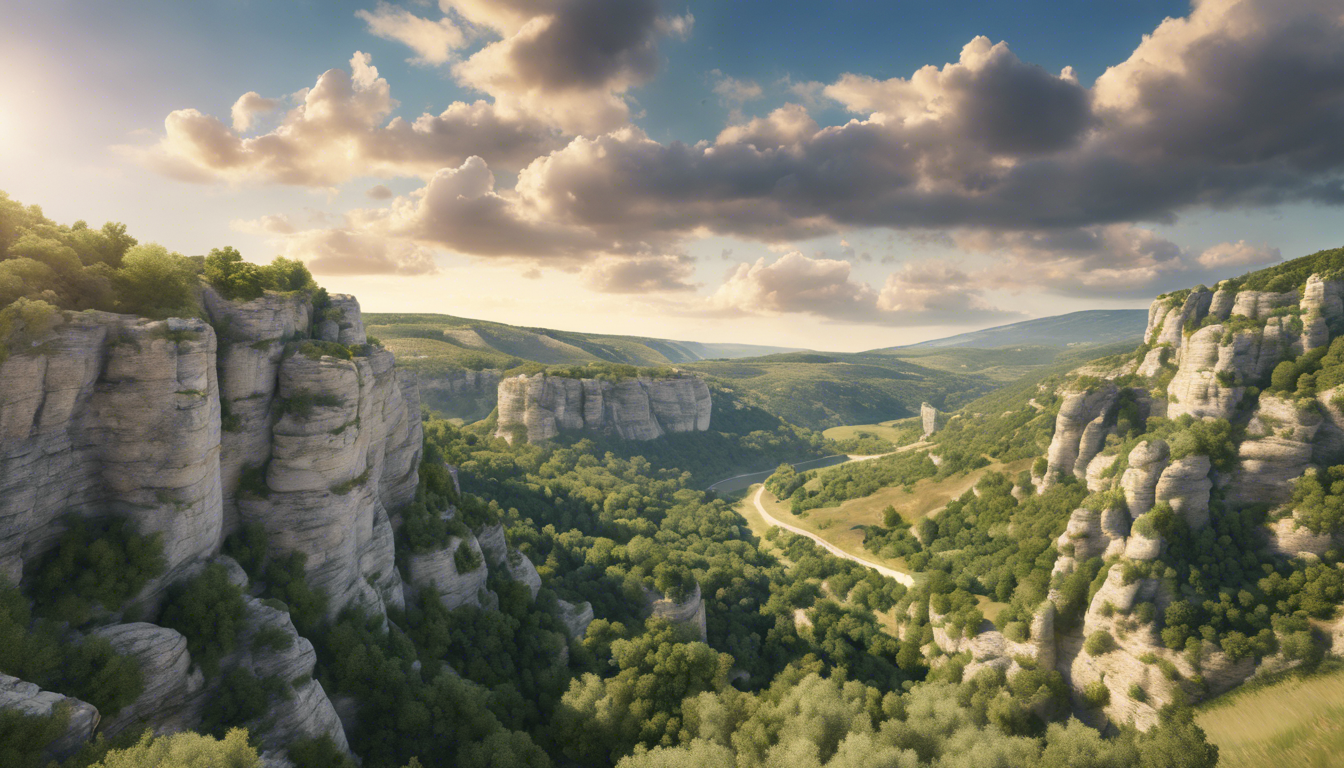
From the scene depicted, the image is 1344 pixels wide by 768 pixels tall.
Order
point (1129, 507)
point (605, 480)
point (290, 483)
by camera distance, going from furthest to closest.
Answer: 1. point (605, 480)
2. point (1129, 507)
3. point (290, 483)

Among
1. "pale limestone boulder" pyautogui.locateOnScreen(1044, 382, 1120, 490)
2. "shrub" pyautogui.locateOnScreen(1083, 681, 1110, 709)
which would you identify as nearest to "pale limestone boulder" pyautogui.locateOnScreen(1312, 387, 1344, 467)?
"pale limestone boulder" pyautogui.locateOnScreen(1044, 382, 1120, 490)

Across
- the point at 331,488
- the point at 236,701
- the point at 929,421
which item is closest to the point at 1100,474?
the point at 331,488

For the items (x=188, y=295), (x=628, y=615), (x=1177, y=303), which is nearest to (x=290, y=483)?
(x=188, y=295)

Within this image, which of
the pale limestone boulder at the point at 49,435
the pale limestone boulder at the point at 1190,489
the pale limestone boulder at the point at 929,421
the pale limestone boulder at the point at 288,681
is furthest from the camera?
the pale limestone boulder at the point at 929,421

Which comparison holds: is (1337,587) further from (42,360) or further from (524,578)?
(42,360)

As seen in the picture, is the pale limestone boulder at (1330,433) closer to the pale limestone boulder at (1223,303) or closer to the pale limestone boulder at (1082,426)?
the pale limestone boulder at (1223,303)

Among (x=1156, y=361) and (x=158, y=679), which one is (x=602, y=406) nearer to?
(x=1156, y=361)

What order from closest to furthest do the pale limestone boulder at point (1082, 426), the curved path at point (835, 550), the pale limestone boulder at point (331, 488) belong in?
the pale limestone boulder at point (331, 488) < the pale limestone boulder at point (1082, 426) < the curved path at point (835, 550)

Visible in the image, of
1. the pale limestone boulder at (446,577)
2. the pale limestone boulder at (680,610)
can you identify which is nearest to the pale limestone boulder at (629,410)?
the pale limestone boulder at (680,610)
